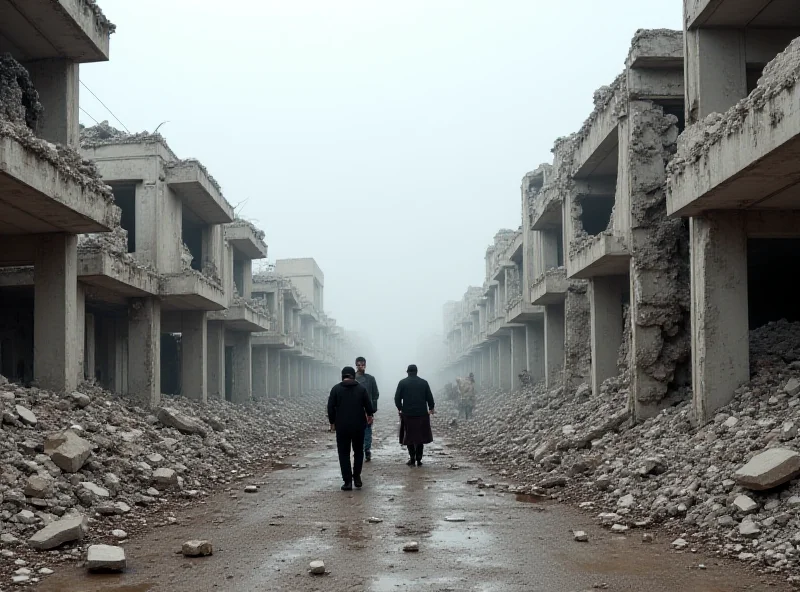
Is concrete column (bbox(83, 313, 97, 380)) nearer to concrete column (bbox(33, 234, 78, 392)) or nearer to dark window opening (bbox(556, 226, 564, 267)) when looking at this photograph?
concrete column (bbox(33, 234, 78, 392))

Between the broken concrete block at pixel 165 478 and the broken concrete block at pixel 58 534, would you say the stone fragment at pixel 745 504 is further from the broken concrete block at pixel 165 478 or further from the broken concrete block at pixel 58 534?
the broken concrete block at pixel 165 478

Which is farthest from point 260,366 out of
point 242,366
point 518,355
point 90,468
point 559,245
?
point 90,468

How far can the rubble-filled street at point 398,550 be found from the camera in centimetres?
577

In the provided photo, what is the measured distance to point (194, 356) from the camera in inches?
963

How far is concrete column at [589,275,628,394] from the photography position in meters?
18.1

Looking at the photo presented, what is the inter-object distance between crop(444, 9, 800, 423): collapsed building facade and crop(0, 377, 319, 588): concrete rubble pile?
7.31 metres

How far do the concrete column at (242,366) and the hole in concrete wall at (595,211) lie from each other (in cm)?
1622

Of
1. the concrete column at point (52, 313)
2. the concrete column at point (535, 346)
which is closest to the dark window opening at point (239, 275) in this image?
the concrete column at point (535, 346)

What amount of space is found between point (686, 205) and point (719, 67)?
8.54ft

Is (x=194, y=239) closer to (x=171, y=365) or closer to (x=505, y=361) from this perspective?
(x=171, y=365)

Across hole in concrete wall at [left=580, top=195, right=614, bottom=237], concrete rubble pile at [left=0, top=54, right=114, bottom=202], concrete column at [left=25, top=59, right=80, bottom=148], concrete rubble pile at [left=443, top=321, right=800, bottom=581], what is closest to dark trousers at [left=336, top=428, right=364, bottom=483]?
concrete rubble pile at [left=443, top=321, right=800, bottom=581]

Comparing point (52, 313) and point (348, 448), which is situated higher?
point (52, 313)

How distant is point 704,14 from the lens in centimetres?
1120

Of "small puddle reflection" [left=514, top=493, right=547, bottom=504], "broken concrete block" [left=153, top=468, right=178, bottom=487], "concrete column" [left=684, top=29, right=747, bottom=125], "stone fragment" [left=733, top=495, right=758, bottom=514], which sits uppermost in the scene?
"concrete column" [left=684, top=29, right=747, bottom=125]
